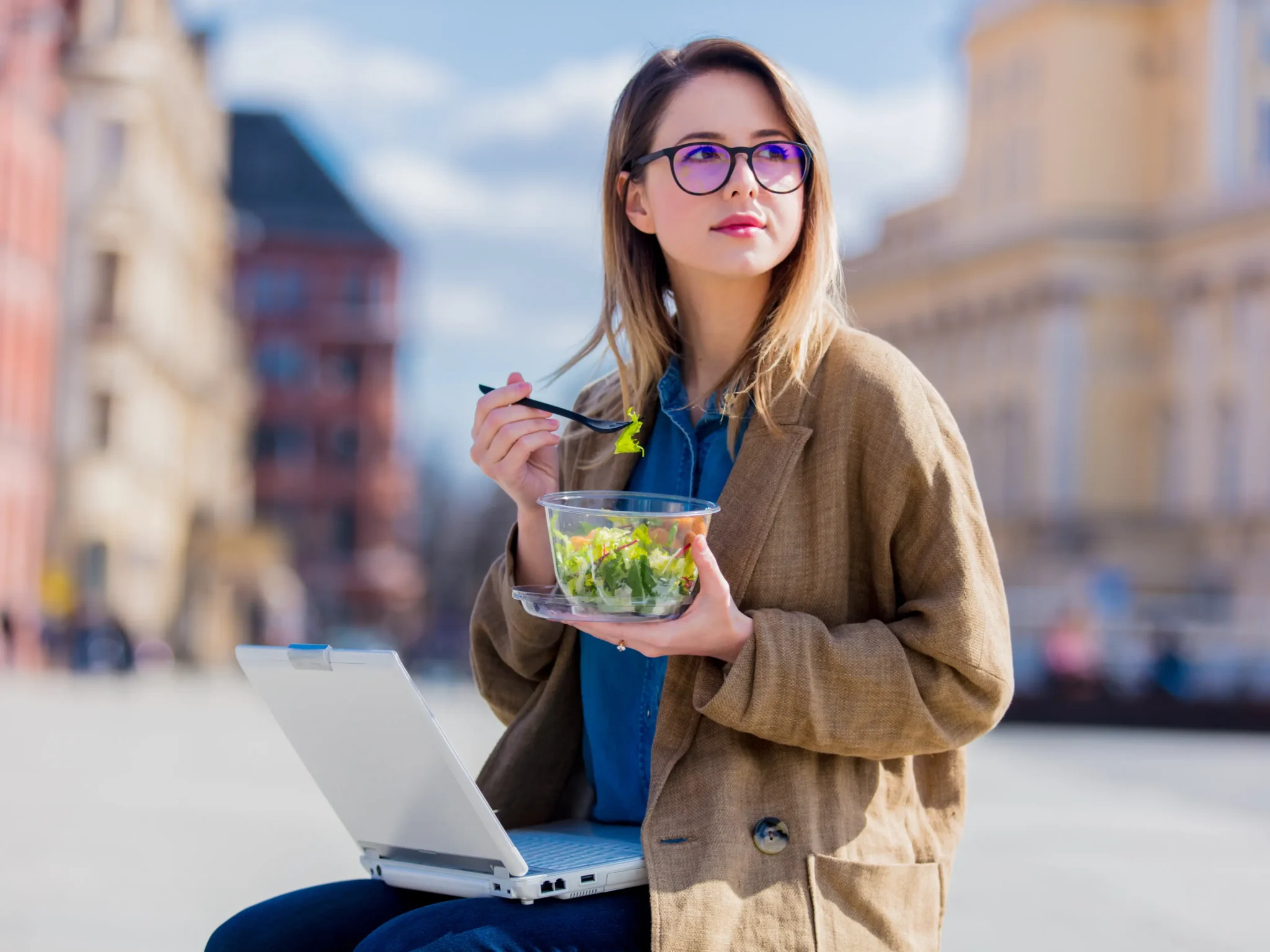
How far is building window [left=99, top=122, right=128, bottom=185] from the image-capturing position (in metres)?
44.1

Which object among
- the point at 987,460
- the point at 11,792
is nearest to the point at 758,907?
the point at 11,792

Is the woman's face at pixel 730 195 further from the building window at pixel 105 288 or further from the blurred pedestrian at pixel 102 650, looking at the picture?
the building window at pixel 105 288

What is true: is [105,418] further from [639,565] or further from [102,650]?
[639,565]

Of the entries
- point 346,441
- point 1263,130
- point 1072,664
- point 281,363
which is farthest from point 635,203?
point 281,363

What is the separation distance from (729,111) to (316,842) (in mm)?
6796

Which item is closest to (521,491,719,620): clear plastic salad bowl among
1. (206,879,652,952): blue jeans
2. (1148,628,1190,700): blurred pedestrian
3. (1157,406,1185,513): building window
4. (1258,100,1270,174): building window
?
(206,879,652,952): blue jeans

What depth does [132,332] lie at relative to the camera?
147ft

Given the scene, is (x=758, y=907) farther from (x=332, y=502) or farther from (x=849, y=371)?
(x=332, y=502)

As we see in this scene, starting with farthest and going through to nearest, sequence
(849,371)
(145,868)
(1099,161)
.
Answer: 1. (1099,161)
2. (145,868)
3. (849,371)

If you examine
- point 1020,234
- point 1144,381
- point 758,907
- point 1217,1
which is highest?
point 1217,1

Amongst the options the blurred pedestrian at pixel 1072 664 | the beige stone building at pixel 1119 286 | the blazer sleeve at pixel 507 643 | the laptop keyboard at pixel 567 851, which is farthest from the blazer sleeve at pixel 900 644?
the beige stone building at pixel 1119 286

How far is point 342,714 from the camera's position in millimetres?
2693

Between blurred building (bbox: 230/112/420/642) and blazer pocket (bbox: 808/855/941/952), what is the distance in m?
67.8

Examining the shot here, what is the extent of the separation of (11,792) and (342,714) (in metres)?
9.35
